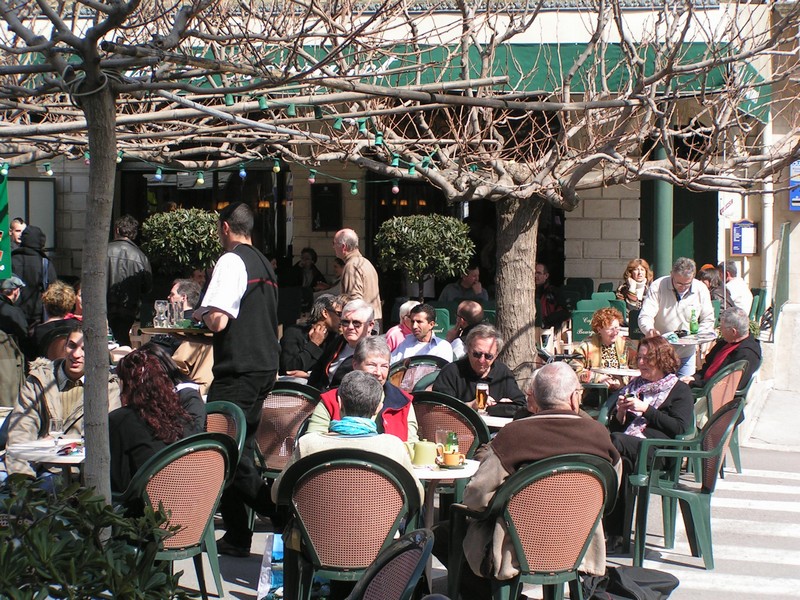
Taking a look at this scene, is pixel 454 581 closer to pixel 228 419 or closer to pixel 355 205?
pixel 228 419

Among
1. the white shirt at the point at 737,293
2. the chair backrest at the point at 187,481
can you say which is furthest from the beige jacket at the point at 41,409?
the white shirt at the point at 737,293

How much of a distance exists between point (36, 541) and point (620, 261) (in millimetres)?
15965

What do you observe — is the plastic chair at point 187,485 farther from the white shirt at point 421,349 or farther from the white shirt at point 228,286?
the white shirt at point 421,349

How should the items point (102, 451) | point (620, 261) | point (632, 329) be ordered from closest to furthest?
point (102, 451) → point (632, 329) → point (620, 261)

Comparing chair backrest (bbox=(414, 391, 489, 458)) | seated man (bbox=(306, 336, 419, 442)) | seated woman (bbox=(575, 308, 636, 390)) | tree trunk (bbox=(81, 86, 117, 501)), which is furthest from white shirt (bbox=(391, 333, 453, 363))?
tree trunk (bbox=(81, 86, 117, 501))

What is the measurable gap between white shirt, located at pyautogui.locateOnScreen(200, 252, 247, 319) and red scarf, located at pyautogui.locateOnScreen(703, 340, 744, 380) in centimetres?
477

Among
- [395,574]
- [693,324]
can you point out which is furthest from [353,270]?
[395,574]

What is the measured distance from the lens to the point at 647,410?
7297 millimetres

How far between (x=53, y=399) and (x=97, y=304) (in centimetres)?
303

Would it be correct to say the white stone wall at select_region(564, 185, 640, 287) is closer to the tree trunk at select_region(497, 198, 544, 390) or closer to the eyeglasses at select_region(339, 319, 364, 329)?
the tree trunk at select_region(497, 198, 544, 390)

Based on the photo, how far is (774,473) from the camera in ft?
33.6

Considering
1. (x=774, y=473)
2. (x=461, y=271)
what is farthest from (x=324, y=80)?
(x=461, y=271)

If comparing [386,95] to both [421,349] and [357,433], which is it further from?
[421,349]

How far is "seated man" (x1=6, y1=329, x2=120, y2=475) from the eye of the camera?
6.42m
